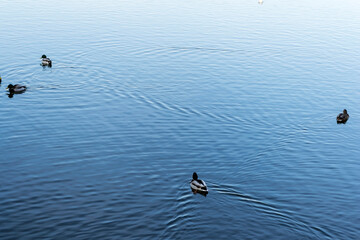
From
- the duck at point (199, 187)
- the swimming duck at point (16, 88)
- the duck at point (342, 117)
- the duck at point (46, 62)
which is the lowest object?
the duck at point (199, 187)

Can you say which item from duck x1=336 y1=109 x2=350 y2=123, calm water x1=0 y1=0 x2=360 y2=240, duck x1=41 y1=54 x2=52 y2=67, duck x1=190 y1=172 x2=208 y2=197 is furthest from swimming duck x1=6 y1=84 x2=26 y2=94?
duck x1=336 y1=109 x2=350 y2=123

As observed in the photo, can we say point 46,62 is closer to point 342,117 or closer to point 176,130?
point 176,130

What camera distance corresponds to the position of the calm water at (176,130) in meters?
29.3

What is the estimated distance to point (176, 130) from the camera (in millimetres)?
42031

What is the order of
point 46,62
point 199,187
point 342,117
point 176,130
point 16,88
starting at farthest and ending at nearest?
point 46,62, point 16,88, point 342,117, point 176,130, point 199,187

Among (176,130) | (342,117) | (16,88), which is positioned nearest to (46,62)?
(16,88)

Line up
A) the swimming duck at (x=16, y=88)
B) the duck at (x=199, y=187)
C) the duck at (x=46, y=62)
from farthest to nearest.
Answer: the duck at (x=46, y=62), the swimming duck at (x=16, y=88), the duck at (x=199, y=187)

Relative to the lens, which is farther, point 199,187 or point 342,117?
point 342,117

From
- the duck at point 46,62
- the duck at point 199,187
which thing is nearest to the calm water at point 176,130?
the duck at point 199,187

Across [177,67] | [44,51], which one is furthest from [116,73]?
[44,51]

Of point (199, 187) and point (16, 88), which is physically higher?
point (16, 88)

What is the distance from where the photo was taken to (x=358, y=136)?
4369 centimetres

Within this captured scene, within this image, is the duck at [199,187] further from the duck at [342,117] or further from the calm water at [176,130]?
the duck at [342,117]

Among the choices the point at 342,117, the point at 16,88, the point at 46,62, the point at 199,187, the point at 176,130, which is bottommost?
the point at 199,187
